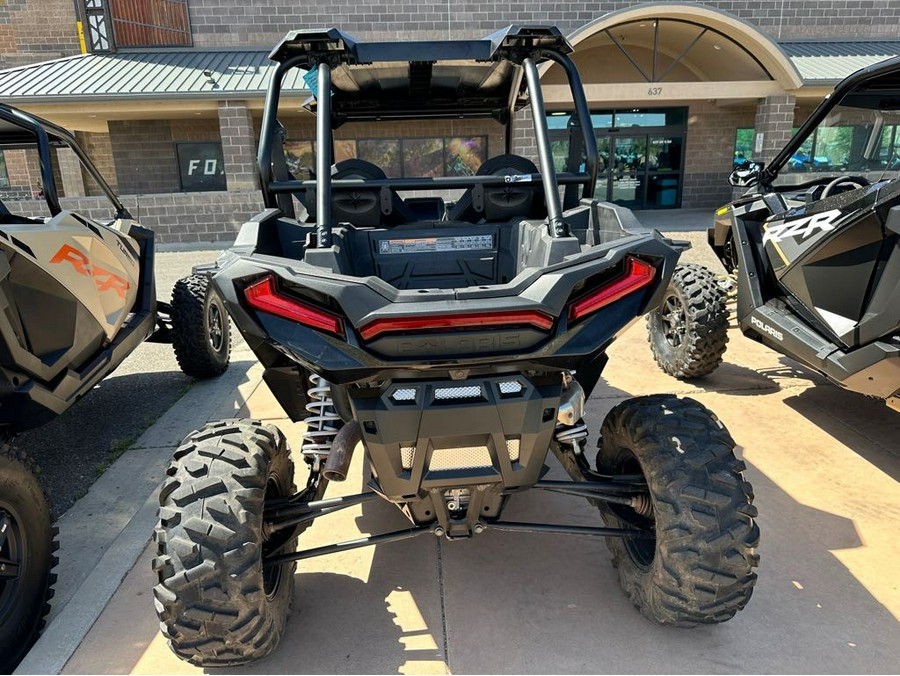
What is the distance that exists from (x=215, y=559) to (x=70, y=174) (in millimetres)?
17207

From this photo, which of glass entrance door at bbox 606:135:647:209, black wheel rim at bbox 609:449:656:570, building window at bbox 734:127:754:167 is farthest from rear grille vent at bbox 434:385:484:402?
building window at bbox 734:127:754:167

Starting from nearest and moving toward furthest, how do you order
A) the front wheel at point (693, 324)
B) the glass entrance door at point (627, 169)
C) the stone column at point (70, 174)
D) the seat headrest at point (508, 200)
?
the seat headrest at point (508, 200), the front wheel at point (693, 324), the stone column at point (70, 174), the glass entrance door at point (627, 169)

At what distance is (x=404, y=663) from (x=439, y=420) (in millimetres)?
998

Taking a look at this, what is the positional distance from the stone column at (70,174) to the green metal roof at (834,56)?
58.2ft

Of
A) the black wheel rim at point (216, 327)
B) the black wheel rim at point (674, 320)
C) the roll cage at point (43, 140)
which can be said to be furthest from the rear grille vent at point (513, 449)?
the black wheel rim at point (216, 327)

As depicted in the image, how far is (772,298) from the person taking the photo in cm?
429

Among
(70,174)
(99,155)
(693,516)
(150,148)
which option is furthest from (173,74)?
(693,516)

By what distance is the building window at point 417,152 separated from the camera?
1559 centimetres

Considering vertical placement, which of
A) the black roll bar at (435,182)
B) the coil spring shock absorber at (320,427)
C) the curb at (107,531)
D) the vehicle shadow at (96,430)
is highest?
the black roll bar at (435,182)

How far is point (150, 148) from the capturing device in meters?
16.3

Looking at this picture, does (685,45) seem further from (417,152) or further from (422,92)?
(422,92)

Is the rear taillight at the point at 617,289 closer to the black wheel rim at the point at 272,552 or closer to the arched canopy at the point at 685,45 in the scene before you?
the black wheel rim at the point at 272,552

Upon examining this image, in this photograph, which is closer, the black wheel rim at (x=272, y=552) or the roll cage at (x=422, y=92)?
the black wheel rim at (x=272, y=552)

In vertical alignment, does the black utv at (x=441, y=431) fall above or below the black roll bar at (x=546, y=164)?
below
